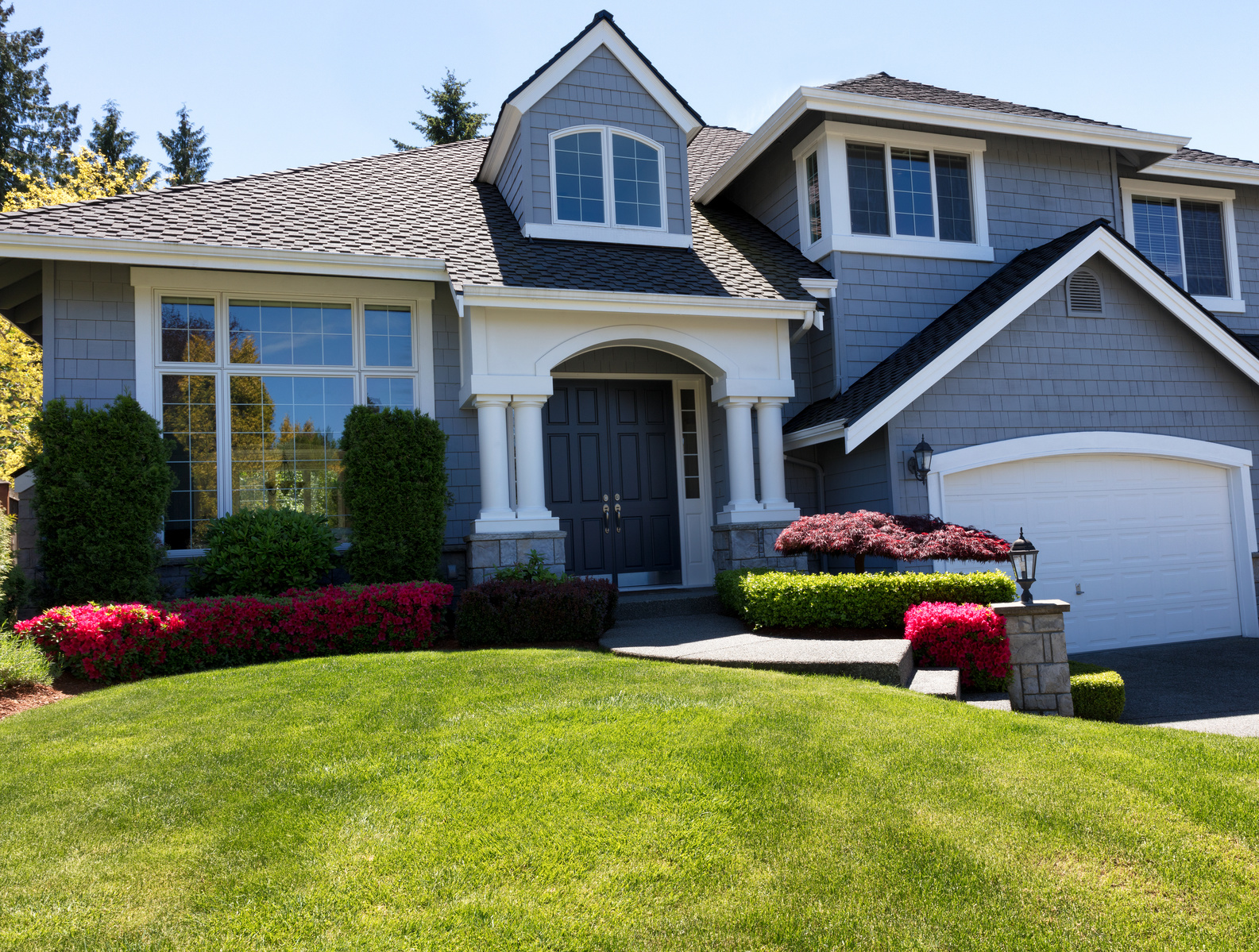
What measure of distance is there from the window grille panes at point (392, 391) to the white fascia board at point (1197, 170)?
10.9 meters

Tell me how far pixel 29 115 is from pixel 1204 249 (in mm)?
32387

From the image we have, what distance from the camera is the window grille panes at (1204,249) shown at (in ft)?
43.9

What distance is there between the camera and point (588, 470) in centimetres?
1120

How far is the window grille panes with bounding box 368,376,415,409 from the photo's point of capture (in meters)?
9.91

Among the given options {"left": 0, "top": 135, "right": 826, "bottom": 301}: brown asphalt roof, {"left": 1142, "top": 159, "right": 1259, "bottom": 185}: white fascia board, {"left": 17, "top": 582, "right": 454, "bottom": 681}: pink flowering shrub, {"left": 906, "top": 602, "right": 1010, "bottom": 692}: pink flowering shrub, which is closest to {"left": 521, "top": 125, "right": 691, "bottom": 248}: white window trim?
{"left": 0, "top": 135, "right": 826, "bottom": 301}: brown asphalt roof

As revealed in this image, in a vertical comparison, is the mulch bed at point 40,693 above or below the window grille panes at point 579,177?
below

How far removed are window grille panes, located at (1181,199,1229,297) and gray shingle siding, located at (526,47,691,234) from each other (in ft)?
26.2

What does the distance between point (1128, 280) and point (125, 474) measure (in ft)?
37.4

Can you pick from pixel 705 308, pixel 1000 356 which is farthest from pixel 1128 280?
pixel 705 308

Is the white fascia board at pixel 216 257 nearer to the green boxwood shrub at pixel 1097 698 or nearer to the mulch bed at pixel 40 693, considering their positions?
the mulch bed at pixel 40 693

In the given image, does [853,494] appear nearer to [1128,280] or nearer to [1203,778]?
[1128,280]

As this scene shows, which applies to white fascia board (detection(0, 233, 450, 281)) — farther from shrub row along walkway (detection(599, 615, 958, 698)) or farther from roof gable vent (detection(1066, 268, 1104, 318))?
roof gable vent (detection(1066, 268, 1104, 318))

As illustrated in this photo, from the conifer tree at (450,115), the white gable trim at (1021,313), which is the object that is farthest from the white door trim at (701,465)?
the conifer tree at (450,115)

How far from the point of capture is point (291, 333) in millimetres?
9695
